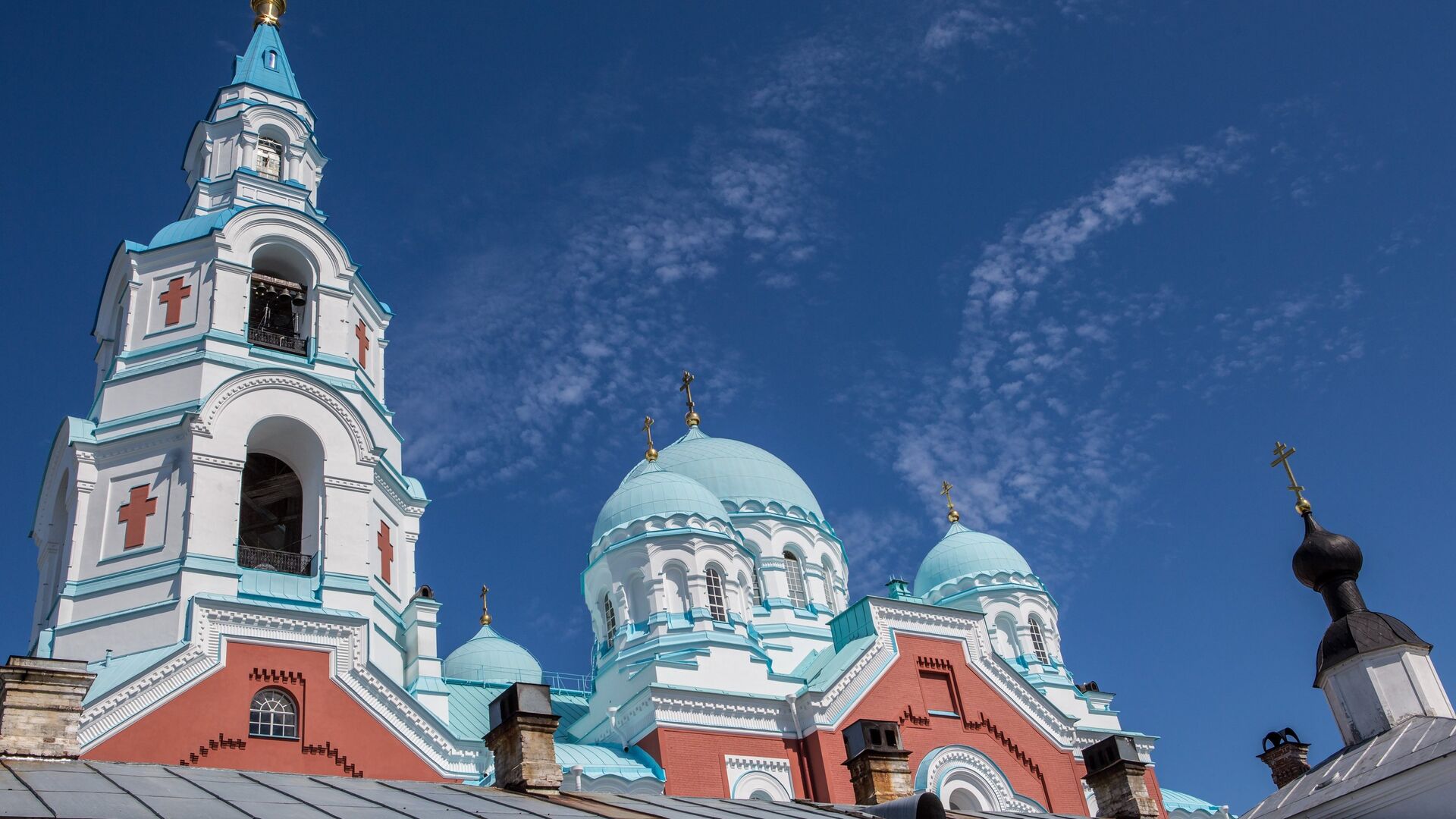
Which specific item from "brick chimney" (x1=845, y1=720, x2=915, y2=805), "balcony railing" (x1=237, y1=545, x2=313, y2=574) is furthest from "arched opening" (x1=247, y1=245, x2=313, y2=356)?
"brick chimney" (x1=845, y1=720, x2=915, y2=805)

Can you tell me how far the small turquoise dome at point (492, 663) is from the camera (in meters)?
22.9

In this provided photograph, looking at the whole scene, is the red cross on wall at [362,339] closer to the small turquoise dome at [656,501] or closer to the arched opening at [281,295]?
the arched opening at [281,295]

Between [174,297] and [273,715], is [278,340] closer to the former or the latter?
[174,297]

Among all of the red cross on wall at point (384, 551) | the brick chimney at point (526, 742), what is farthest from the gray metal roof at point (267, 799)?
the red cross on wall at point (384, 551)

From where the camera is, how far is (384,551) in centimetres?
1711

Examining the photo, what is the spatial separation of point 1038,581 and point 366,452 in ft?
52.7

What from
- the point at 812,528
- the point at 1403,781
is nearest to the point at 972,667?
the point at 812,528

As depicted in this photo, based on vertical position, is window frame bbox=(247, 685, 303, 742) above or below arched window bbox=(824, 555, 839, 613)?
below

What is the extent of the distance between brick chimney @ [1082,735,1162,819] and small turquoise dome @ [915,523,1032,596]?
1452 centimetres

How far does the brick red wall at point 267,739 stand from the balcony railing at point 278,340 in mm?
4631

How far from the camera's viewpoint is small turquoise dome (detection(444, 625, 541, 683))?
2289 cm

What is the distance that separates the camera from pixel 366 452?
16844 mm

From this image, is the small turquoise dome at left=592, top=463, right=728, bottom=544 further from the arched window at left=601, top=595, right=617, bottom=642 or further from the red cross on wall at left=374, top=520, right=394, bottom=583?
the red cross on wall at left=374, top=520, right=394, bottom=583

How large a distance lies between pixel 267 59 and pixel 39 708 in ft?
52.3
